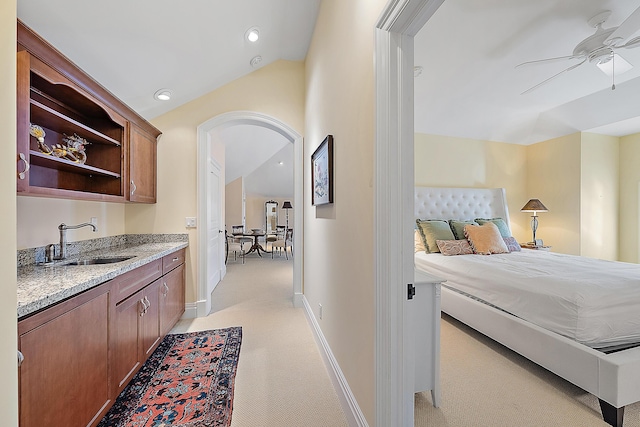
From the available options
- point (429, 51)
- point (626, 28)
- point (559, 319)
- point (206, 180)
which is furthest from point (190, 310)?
point (626, 28)

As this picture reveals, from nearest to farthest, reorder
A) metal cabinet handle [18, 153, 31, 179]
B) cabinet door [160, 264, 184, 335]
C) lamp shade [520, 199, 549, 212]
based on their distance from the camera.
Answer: metal cabinet handle [18, 153, 31, 179], cabinet door [160, 264, 184, 335], lamp shade [520, 199, 549, 212]

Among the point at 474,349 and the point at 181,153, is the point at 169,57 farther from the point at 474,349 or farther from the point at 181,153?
the point at 474,349

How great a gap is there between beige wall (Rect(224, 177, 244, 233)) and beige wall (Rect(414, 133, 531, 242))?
6.80 metres

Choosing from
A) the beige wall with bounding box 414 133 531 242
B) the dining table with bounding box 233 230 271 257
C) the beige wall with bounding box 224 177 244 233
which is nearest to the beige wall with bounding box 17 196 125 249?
the beige wall with bounding box 414 133 531 242

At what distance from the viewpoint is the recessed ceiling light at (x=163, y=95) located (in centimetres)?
273

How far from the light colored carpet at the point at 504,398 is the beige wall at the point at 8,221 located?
1.87m

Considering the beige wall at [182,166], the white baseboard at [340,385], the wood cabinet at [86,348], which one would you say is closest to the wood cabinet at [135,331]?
the wood cabinet at [86,348]

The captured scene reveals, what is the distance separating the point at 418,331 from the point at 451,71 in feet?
9.46

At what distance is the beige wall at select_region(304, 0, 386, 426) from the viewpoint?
1.36m

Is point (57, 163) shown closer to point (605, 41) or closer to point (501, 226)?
point (605, 41)

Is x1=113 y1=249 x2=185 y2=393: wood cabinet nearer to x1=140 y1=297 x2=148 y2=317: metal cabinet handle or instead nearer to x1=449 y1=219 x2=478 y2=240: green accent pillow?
x1=140 y1=297 x2=148 y2=317: metal cabinet handle

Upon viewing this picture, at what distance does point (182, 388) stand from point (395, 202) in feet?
6.41

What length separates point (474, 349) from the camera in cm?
240

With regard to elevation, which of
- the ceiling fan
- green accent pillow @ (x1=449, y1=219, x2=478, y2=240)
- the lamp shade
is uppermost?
the ceiling fan
